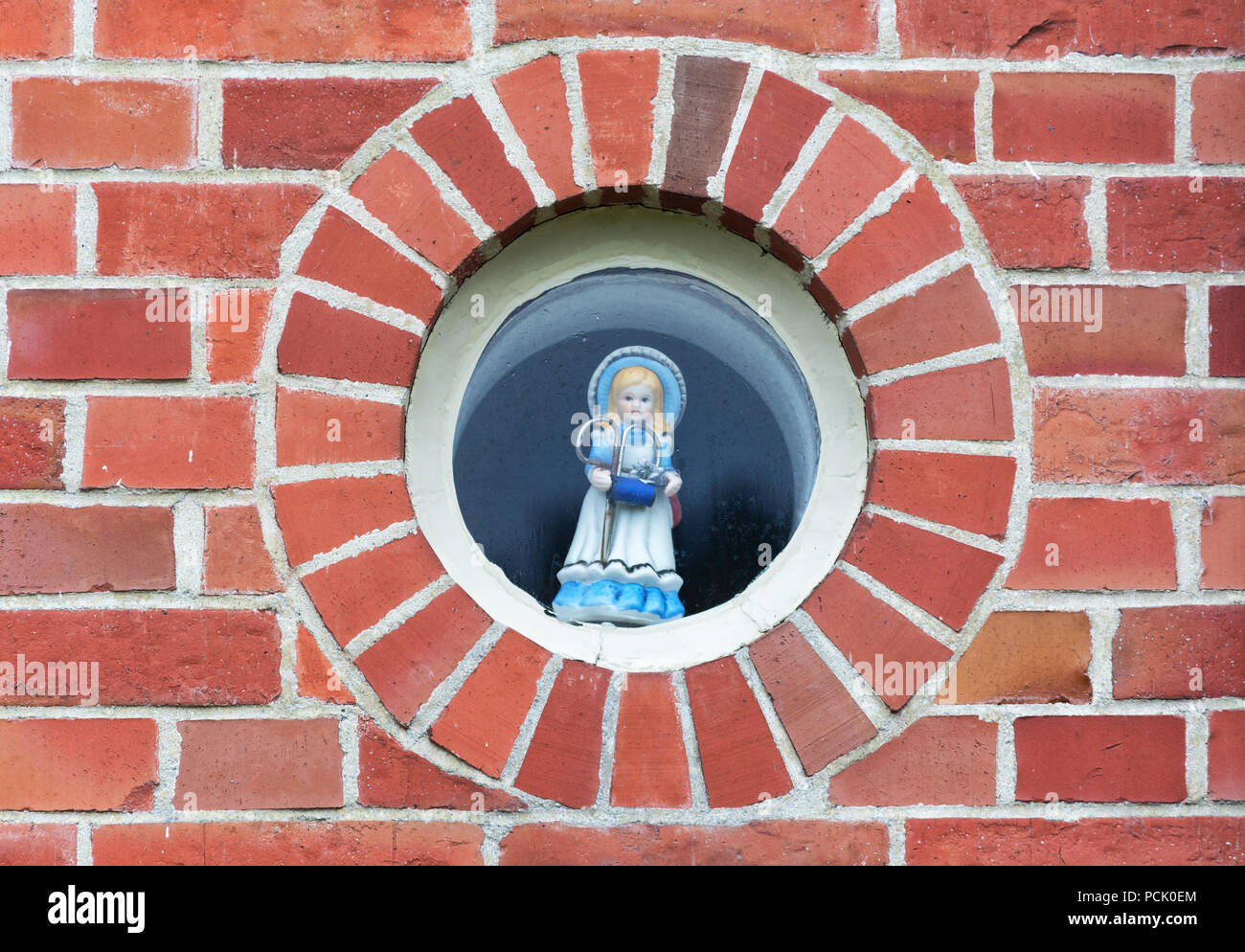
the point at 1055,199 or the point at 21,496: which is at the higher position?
the point at 1055,199

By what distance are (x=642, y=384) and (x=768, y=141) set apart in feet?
1.26

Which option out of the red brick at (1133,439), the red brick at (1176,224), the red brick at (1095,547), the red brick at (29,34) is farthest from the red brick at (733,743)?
the red brick at (29,34)

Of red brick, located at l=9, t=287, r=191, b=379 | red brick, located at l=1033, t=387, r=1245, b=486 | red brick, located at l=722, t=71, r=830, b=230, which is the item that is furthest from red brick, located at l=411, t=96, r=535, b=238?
red brick, located at l=1033, t=387, r=1245, b=486

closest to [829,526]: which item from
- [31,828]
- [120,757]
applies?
[120,757]

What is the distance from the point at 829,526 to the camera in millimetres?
→ 1629

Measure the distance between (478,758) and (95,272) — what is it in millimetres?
783

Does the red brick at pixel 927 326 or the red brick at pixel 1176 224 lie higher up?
the red brick at pixel 1176 224

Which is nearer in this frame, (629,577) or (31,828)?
(31,828)

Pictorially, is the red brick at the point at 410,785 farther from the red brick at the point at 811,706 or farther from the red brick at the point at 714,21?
the red brick at the point at 714,21

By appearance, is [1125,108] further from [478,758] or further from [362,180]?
[478,758]

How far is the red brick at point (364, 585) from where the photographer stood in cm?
153

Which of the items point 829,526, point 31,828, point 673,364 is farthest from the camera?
point 673,364

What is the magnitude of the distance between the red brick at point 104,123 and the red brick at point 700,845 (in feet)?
3.17

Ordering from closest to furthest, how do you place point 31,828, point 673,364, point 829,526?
point 31,828 → point 829,526 → point 673,364
